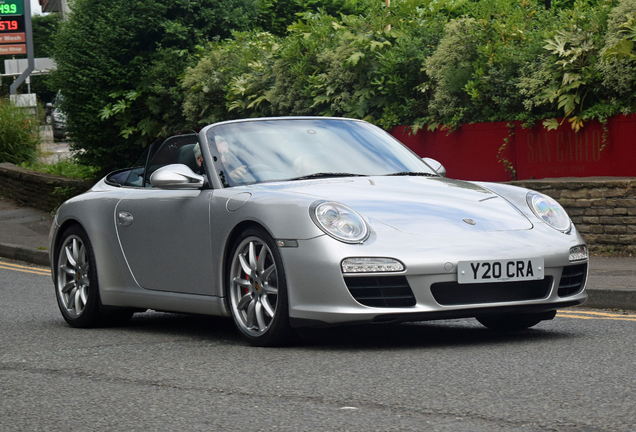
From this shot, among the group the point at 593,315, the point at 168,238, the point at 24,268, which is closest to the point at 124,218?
the point at 168,238

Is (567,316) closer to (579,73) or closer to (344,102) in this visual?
(579,73)

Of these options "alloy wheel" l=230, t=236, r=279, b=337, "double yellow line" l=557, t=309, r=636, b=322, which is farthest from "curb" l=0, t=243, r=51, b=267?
"alloy wheel" l=230, t=236, r=279, b=337

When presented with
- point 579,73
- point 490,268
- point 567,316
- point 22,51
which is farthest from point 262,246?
point 22,51

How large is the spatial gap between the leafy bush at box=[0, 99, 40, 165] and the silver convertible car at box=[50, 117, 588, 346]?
17.4 metres

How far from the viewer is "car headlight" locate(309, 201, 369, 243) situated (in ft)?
17.4

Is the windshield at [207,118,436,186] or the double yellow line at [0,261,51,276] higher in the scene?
the windshield at [207,118,436,186]

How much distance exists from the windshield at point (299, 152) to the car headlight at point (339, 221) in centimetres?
80

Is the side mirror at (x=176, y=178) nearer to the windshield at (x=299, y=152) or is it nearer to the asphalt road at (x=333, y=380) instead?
the windshield at (x=299, y=152)

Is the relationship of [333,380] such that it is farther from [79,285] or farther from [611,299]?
[611,299]

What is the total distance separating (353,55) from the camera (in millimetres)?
13570

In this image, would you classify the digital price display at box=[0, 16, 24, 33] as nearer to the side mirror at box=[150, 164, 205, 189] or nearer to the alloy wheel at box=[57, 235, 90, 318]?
the alloy wheel at box=[57, 235, 90, 318]

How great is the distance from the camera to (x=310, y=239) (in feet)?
17.4

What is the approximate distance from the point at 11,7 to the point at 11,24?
1.51 feet

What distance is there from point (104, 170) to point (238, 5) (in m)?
4.10
